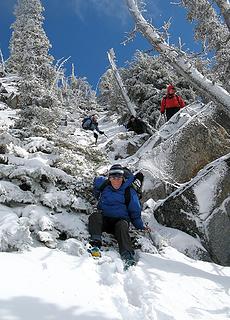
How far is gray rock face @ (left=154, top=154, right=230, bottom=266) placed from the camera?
8867 millimetres

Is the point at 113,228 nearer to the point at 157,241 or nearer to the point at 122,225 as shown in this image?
the point at 122,225

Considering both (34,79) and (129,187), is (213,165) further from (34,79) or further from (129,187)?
(34,79)

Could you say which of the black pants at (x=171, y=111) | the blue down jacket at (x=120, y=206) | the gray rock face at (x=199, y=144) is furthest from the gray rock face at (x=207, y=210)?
the black pants at (x=171, y=111)

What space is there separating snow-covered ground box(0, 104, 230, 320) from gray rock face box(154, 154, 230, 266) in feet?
3.78

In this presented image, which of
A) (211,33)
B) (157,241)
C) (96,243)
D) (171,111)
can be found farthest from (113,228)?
(171,111)

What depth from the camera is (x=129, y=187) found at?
8.39m

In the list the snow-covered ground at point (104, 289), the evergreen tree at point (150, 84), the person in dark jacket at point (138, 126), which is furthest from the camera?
the evergreen tree at point (150, 84)

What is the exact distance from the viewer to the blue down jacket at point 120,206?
8117mm

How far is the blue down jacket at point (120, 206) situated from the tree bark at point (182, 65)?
3502 mm

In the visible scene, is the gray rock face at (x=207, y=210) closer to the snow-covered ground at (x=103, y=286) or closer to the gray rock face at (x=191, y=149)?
the snow-covered ground at (x=103, y=286)

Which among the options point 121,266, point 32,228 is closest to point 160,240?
point 121,266

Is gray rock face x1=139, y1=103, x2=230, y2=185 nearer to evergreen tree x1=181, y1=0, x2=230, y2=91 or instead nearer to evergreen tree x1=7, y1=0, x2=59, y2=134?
evergreen tree x1=181, y1=0, x2=230, y2=91

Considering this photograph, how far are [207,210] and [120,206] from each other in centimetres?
247

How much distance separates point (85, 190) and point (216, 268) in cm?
344
